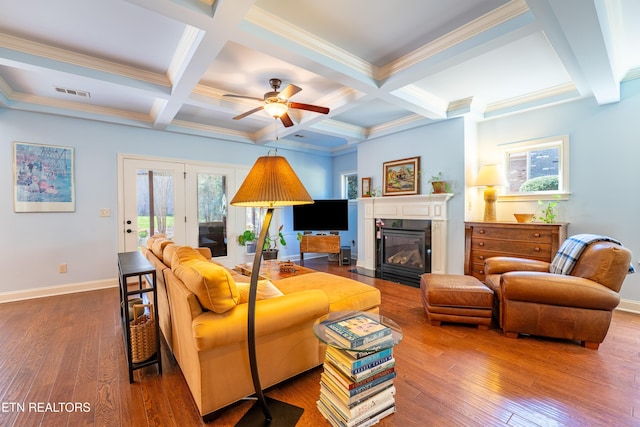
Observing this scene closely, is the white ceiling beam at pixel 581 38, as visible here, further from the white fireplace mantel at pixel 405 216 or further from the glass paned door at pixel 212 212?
the glass paned door at pixel 212 212

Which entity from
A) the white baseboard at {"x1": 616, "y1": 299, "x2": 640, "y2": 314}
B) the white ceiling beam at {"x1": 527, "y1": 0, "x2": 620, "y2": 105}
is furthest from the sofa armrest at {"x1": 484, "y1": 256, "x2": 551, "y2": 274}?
the white ceiling beam at {"x1": 527, "y1": 0, "x2": 620, "y2": 105}

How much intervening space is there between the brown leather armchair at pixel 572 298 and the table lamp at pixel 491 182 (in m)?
1.44

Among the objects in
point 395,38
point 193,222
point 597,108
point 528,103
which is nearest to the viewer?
point 395,38

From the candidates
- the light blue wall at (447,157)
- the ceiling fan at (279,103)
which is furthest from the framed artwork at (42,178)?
the light blue wall at (447,157)

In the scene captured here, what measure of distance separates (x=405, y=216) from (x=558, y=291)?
2545mm

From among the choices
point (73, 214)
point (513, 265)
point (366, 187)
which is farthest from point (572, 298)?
point (73, 214)

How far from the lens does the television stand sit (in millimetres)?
→ 5637

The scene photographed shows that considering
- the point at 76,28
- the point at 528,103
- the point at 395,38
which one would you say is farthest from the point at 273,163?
the point at 528,103

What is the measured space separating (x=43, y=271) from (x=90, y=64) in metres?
2.88

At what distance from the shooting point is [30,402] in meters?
1.70

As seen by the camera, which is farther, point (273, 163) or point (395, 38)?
point (395, 38)

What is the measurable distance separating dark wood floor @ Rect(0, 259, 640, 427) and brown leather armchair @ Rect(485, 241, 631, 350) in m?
0.14

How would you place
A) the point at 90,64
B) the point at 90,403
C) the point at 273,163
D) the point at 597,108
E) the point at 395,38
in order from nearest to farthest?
the point at 273,163
the point at 90,403
the point at 395,38
the point at 90,64
the point at 597,108

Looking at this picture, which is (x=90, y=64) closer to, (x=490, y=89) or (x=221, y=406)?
(x=221, y=406)
